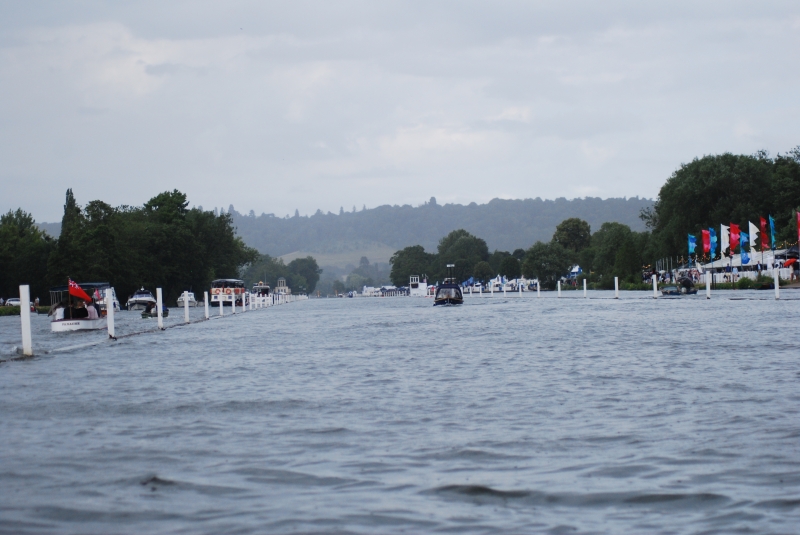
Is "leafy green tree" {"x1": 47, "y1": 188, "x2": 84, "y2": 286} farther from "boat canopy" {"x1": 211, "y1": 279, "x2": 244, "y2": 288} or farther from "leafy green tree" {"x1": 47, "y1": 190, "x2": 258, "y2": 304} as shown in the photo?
"boat canopy" {"x1": 211, "y1": 279, "x2": 244, "y2": 288}

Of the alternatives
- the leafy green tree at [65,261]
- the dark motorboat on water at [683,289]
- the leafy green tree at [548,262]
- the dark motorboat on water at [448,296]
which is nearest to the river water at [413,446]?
the dark motorboat on water at [448,296]

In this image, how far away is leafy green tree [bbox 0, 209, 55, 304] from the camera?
10981cm

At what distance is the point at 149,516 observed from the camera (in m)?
6.25

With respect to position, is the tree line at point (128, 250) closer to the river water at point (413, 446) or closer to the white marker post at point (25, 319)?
the white marker post at point (25, 319)

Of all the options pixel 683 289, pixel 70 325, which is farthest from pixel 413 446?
pixel 683 289

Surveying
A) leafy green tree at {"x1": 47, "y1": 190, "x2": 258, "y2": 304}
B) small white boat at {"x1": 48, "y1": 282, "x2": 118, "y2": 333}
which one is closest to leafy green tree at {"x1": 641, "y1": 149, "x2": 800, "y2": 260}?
leafy green tree at {"x1": 47, "y1": 190, "x2": 258, "y2": 304}

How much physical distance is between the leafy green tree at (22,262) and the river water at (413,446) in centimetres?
9630

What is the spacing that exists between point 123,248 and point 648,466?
10203 centimetres

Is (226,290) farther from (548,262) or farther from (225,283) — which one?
(548,262)

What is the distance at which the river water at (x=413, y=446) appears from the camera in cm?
627

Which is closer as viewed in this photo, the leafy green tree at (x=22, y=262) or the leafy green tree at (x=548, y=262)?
the leafy green tree at (x=22, y=262)

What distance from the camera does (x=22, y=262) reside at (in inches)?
4368

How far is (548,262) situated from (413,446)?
185925mm

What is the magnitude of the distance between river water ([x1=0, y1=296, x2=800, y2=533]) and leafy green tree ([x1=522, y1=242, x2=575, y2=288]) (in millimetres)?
175656
